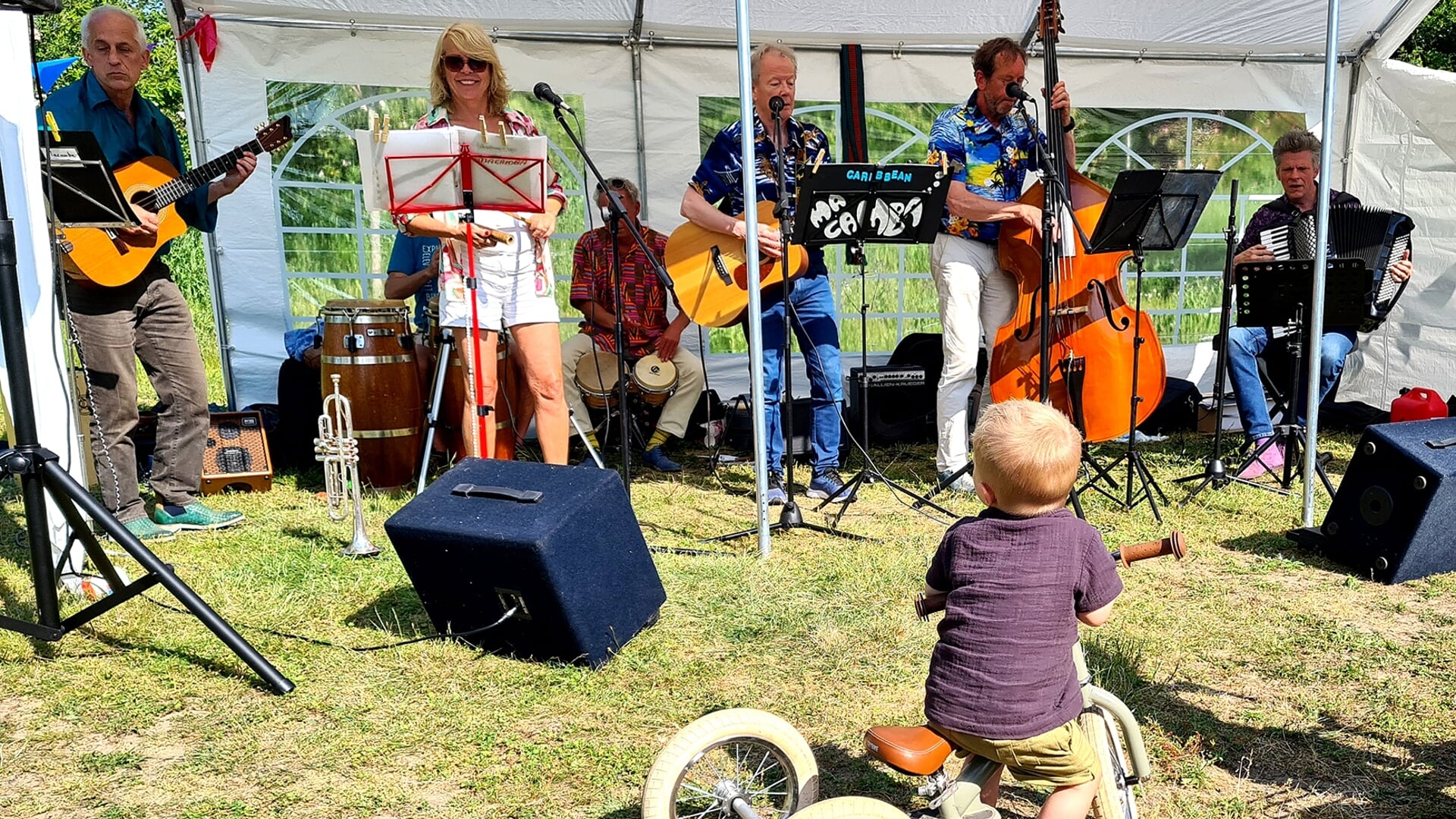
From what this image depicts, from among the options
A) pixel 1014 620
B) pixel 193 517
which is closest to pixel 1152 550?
pixel 1014 620

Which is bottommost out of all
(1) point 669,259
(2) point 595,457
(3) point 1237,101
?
(2) point 595,457

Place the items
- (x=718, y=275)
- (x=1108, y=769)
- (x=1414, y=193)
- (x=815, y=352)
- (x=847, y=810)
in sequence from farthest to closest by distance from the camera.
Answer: (x=1414, y=193)
(x=815, y=352)
(x=718, y=275)
(x=1108, y=769)
(x=847, y=810)

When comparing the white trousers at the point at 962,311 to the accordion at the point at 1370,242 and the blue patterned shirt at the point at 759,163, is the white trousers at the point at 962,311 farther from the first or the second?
the accordion at the point at 1370,242

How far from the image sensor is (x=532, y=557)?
2.85 meters

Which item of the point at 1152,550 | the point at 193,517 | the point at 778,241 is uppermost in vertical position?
the point at 778,241

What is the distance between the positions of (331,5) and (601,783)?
15.3 ft

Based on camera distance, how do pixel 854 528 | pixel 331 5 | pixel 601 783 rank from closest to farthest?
1. pixel 601 783
2. pixel 854 528
3. pixel 331 5

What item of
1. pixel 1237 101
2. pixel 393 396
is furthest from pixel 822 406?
pixel 1237 101

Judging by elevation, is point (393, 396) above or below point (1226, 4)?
below

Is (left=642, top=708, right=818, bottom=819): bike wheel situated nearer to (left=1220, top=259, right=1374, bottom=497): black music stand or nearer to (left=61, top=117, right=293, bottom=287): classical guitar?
(left=61, top=117, right=293, bottom=287): classical guitar

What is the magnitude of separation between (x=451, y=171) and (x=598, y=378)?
2.33 m

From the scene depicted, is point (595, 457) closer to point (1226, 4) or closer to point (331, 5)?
point (331, 5)

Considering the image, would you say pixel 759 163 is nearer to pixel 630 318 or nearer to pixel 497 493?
pixel 630 318

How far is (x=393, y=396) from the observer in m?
5.16
